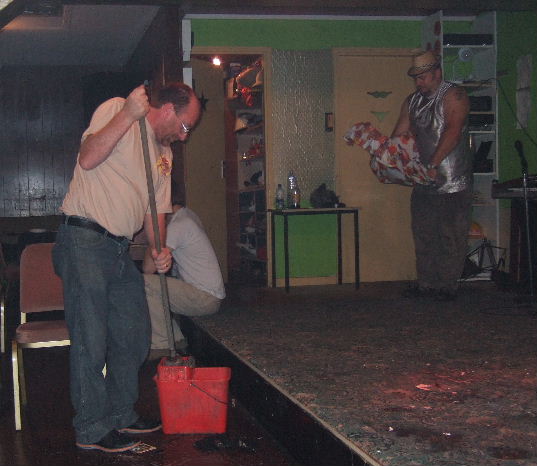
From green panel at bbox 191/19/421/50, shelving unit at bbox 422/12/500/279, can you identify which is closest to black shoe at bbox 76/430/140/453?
shelving unit at bbox 422/12/500/279

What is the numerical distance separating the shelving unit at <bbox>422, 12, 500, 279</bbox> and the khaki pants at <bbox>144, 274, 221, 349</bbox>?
294 centimetres

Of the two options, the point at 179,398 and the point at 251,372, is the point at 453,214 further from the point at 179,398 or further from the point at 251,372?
the point at 179,398

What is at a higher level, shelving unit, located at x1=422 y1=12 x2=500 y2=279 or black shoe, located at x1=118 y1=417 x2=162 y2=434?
shelving unit, located at x1=422 y1=12 x2=500 y2=279

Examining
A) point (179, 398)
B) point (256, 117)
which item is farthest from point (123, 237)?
point (256, 117)

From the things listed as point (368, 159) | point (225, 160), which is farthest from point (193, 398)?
point (225, 160)

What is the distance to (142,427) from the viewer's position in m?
3.09

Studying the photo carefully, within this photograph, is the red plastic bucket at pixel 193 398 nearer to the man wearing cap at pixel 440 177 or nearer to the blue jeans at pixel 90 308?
the blue jeans at pixel 90 308

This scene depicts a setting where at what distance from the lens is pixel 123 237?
2961 mm

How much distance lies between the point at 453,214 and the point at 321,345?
6.01ft

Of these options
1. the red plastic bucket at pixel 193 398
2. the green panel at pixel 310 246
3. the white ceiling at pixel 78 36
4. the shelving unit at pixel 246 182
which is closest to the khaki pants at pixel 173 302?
the red plastic bucket at pixel 193 398

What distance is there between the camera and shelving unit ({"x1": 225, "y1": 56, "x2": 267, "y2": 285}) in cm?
753

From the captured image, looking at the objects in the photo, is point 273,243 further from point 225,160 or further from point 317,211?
point 225,160

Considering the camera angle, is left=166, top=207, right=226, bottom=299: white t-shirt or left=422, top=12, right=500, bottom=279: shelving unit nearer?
left=166, top=207, right=226, bottom=299: white t-shirt

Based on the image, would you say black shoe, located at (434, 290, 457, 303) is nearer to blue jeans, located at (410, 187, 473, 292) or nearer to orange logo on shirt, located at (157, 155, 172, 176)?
blue jeans, located at (410, 187, 473, 292)
